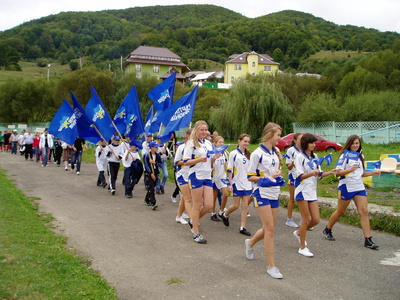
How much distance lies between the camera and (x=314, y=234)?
7.50m

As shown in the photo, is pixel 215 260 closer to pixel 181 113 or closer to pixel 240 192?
pixel 240 192

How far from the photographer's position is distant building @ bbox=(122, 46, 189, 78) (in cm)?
9512

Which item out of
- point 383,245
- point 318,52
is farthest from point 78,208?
point 318,52

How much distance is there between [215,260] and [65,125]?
8251 millimetres

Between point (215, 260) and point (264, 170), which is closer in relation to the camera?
point (264, 170)

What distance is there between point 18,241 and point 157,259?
91.8 inches

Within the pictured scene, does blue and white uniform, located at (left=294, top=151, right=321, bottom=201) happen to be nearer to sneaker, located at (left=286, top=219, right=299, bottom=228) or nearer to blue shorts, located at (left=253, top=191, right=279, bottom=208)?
blue shorts, located at (left=253, top=191, right=279, bottom=208)

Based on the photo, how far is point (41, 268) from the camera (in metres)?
5.14

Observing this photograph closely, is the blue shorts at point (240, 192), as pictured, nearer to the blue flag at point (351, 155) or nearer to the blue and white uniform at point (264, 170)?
Result: the blue flag at point (351, 155)

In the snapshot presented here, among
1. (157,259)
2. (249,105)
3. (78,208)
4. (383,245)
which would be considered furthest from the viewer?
(249,105)

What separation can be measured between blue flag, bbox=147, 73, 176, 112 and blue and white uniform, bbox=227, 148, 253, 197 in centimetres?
406

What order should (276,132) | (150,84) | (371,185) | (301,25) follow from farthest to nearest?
1. (301,25)
2. (150,84)
3. (371,185)
4. (276,132)

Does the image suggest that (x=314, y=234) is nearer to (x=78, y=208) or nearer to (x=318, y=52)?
(x=78, y=208)

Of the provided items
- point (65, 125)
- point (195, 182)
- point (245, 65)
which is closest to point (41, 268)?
point (195, 182)
